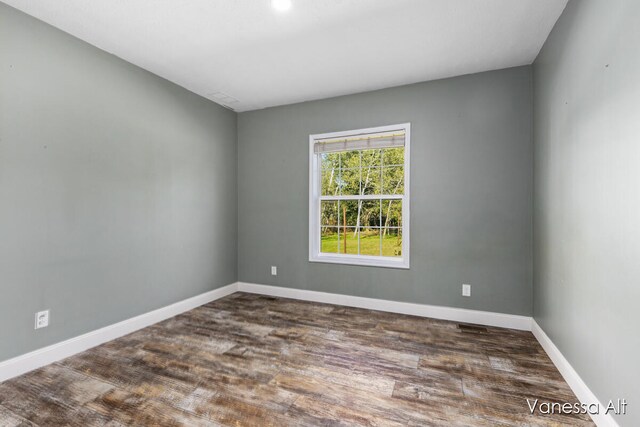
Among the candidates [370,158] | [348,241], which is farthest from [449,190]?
[348,241]

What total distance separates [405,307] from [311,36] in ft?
9.56

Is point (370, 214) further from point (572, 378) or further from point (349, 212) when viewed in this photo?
point (572, 378)

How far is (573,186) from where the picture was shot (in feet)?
6.70

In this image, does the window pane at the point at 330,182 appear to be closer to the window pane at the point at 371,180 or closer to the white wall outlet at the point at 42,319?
the window pane at the point at 371,180

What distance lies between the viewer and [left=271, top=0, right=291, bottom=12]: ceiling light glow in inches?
83.8

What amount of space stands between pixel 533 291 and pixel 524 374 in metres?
1.08

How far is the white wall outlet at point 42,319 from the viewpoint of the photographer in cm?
231

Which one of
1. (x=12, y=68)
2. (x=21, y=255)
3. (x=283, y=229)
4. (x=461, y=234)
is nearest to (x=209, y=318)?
(x=283, y=229)

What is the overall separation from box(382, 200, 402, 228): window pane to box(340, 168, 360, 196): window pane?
41 cm

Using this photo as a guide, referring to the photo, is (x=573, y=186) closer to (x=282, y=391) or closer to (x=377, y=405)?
(x=377, y=405)

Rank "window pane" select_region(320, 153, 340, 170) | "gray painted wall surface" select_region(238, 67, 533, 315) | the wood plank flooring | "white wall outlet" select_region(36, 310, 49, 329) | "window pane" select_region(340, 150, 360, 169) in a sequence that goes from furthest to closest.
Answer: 1. "window pane" select_region(320, 153, 340, 170)
2. "window pane" select_region(340, 150, 360, 169)
3. "gray painted wall surface" select_region(238, 67, 533, 315)
4. "white wall outlet" select_region(36, 310, 49, 329)
5. the wood plank flooring

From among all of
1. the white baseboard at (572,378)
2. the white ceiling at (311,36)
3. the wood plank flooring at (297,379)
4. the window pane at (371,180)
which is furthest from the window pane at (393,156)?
the white baseboard at (572,378)

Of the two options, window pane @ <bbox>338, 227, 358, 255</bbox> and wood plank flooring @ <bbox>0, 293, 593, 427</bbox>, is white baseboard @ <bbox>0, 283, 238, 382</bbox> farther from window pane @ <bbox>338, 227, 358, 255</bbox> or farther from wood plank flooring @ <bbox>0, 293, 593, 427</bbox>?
window pane @ <bbox>338, 227, 358, 255</bbox>

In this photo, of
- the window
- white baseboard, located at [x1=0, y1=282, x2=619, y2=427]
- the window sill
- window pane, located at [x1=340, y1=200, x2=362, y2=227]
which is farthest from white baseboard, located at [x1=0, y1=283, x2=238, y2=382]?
window pane, located at [x1=340, y1=200, x2=362, y2=227]
